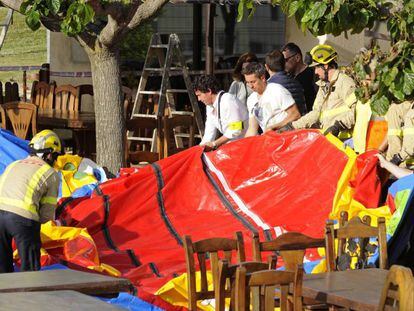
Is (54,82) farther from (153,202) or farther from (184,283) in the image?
(184,283)

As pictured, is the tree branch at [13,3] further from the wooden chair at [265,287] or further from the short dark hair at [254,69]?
the wooden chair at [265,287]

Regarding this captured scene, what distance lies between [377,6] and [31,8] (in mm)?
4893

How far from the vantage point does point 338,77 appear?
11.0 metres

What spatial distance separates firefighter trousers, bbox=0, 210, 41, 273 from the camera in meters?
8.49

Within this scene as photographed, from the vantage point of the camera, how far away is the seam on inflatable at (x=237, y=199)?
1069 centimetres

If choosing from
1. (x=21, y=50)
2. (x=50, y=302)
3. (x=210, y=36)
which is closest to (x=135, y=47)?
(x=210, y=36)

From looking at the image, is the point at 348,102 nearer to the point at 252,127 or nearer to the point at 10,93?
the point at 252,127

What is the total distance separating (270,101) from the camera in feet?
37.3

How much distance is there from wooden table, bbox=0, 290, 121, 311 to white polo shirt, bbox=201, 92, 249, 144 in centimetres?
612

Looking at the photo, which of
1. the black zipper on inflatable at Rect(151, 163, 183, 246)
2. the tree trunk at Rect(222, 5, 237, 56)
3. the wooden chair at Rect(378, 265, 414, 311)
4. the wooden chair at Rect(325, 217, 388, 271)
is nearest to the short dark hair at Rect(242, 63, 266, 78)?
the black zipper on inflatable at Rect(151, 163, 183, 246)

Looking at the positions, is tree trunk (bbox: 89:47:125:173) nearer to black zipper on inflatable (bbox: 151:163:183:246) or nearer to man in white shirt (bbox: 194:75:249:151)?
man in white shirt (bbox: 194:75:249:151)

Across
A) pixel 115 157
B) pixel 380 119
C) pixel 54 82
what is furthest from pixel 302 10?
pixel 54 82

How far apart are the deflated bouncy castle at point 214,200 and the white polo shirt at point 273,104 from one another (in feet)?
Answer: 0.97

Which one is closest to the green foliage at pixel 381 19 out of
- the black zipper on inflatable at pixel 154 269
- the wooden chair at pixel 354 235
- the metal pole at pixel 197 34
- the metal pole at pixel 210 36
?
the wooden chair at pixel 354 235
